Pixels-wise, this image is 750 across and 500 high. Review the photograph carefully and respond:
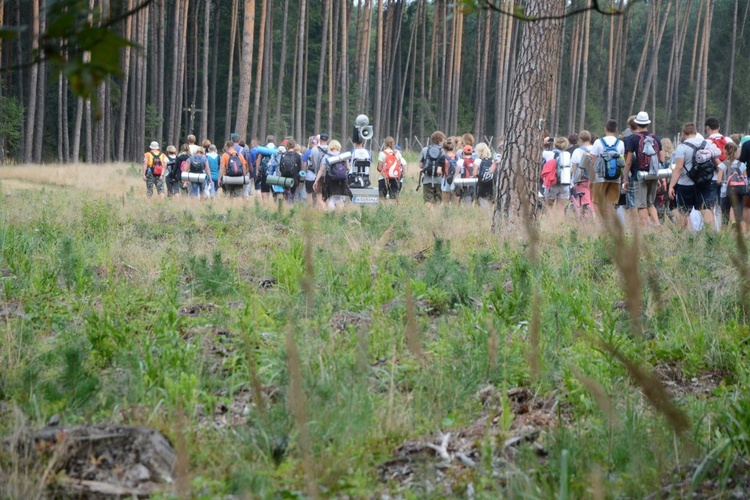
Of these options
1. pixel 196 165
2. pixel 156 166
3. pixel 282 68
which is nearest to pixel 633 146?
pixel 196 165

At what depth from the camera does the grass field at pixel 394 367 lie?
120 inches

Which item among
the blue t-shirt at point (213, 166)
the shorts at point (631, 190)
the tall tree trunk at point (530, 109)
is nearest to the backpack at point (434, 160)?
the shorts at point (631, 190)

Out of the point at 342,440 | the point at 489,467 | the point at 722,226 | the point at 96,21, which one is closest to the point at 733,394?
the point at 489,467

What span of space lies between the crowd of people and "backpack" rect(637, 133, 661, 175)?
0.05 feet

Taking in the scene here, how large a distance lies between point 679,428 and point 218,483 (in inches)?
68.2

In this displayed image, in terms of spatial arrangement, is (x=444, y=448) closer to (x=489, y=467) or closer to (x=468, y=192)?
Result: (x=489, y=467)

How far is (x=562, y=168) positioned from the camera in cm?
1522

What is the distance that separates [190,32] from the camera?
185 ft

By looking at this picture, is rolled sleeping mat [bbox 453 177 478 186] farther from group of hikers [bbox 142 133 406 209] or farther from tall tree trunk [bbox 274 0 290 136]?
tall tree trunk [bbox 274 0 290 136]

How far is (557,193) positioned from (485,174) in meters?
2.26

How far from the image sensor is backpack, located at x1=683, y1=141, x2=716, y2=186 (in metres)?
12.1

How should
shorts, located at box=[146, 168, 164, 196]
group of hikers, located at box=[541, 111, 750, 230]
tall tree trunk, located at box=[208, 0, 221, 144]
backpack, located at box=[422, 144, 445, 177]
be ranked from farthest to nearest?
1. tall tree trunk, located at box=[208, 0, 221, 144]
2. shorts, located at box=[146, 168, 164, 196]
3. backpack, located at box=[422, 144, 445, 177]
4. group of hikers, located at box=[541, 111, 750, 230]

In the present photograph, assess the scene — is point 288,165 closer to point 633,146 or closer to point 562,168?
point 562,168

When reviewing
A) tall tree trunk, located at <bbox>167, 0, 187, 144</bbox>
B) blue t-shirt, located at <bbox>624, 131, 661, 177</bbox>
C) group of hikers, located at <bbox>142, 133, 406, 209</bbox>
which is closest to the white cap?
blue t-shirt, located at <bbox>624, 131, 661, 177</bbox>
